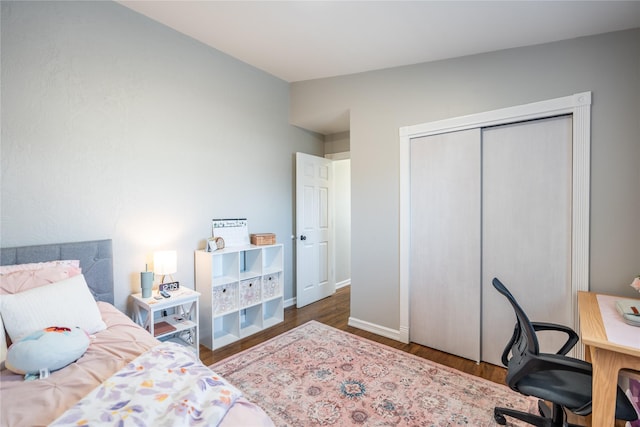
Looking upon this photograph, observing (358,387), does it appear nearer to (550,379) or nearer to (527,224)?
(550,379)

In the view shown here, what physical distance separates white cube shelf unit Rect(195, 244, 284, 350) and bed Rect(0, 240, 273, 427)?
99cm

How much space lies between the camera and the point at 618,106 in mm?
2020

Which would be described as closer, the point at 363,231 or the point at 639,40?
the point at 639,40

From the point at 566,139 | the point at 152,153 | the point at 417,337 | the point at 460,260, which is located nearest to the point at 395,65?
the point at 566,139

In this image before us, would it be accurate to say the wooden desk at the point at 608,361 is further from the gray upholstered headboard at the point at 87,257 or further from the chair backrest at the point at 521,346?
the gray upholstered headboard at the point at 87,257

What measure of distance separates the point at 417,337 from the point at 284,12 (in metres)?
3.14

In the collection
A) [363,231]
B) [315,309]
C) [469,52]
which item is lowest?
[315,309]

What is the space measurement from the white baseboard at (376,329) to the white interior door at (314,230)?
0.93 metres

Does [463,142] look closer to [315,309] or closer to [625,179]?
[625,179]

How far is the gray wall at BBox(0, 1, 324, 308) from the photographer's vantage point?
2.01 m

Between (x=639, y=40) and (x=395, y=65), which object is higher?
(x=395, y=65)

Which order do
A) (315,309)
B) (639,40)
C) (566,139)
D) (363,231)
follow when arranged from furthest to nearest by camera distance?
1. (315,309)
2. (363,231)
3. (566,139)
4. (639,40)

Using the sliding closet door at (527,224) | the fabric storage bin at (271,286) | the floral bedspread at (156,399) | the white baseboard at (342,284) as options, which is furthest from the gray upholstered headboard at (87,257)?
the white baseboard at (342,284)

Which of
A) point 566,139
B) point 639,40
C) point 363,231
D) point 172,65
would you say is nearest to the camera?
point 639,40
